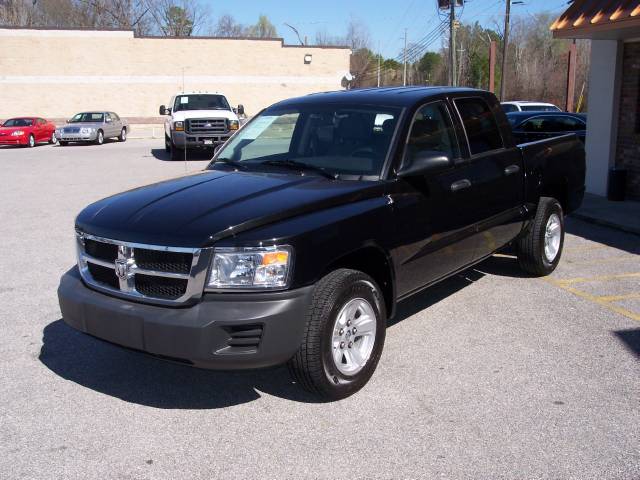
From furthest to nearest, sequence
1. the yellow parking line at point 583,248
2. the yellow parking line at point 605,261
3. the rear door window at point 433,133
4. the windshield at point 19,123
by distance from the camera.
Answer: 1. the windshield at point 19,123
2. the yellow parking line at point 583,248
3. the yellow parking line at point 605,261
4. the rear door window at point 433,133

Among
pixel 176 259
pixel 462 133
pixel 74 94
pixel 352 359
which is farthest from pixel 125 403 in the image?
pixel 74 94

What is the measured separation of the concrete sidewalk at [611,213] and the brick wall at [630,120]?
1.47 ft

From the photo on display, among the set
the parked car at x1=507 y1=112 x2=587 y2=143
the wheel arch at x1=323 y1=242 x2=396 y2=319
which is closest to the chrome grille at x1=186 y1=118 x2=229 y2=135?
the parked car at x1=507 y1=112 x2=587 y2=143

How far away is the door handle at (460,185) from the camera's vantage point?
5.09m

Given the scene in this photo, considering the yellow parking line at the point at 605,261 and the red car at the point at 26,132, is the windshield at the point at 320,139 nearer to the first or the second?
the yellow parking line at the point at 605,261

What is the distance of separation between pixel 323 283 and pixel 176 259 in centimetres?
87

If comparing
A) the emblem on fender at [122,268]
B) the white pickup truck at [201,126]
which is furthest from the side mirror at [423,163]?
the white pickup truck at [201,126]

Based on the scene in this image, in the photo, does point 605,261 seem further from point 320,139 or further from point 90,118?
point 90,118

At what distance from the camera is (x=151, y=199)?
4.24m

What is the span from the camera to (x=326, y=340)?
382 centimetres

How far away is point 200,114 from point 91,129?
41.2 ft

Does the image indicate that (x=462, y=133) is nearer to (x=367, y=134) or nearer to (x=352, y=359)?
(x=367, y=134)

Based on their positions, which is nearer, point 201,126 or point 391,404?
point 391,404

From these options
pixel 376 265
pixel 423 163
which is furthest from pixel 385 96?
pixel 376 265
